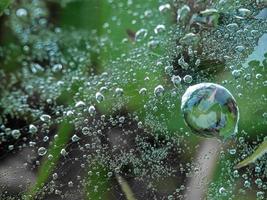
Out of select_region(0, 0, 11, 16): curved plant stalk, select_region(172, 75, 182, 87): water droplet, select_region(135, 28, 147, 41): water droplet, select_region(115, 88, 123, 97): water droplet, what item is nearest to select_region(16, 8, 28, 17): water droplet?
select_region(0, 0, 11, 16): curved plant stalk

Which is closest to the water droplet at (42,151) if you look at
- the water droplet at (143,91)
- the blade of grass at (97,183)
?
the blade of grass at (97,183)

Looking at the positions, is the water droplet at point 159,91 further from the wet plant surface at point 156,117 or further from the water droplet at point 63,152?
the water droplet at point 63,152

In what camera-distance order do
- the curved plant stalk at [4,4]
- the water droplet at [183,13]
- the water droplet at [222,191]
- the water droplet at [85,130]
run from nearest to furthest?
the water droplet at [222,191] → the water droplet at [85,130] → the water droplet at [183,13] → the curved plant stalk at [4,4]

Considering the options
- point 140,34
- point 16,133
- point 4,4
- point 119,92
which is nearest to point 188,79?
point 119,92

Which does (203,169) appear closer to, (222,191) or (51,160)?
(222,191)

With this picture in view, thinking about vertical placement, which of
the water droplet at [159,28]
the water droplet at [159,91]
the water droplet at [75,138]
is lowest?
the water droplet at [75,138]

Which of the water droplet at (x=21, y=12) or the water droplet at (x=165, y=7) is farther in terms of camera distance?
the water droplet at (x=21, y=12)
